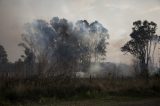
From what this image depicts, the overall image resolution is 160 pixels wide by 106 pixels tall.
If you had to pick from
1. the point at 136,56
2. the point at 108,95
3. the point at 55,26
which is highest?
the point at 55,26

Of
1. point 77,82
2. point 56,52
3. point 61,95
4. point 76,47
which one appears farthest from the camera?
point 76,47

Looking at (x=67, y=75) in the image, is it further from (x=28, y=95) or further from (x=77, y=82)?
(x=28, y=95)

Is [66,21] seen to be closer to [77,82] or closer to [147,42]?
[147,42]

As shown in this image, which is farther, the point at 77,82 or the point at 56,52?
the point at 56,52

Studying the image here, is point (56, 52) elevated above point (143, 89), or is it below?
above

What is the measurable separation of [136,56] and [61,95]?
3858cm

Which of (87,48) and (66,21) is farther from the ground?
(66,21)

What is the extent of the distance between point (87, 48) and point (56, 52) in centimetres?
907

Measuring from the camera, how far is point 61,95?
70.1 feet

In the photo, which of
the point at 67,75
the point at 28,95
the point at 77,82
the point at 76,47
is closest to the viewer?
the point at 28,95

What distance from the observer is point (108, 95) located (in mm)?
22594

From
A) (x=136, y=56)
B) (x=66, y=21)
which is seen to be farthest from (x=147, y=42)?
(x=66, y=21)

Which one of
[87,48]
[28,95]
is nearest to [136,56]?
[87,48]

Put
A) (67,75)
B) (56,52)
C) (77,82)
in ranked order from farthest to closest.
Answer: (56,52) → (67,75) → (77,82)
